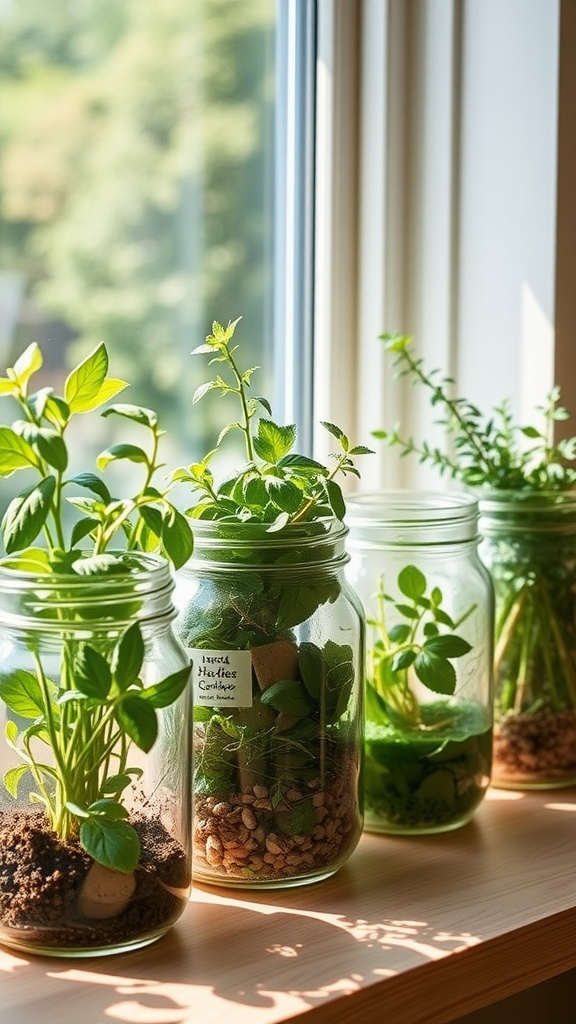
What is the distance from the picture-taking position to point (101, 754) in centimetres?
79

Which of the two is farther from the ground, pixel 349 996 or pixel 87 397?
pixel 87 397

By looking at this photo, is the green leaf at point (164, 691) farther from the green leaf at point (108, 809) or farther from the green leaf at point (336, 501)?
the green leaf at point (336, 501)

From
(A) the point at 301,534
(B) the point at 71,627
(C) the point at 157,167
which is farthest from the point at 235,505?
(C) the point at 157,167

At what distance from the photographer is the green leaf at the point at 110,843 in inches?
29.4

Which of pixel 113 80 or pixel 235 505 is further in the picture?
pixel 113 80

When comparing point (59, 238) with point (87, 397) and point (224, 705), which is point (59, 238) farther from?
point (224, 705)

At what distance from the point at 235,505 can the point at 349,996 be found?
0.34 metres

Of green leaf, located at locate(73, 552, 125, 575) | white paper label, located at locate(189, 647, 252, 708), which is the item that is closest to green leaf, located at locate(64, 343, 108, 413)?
green leaf, located at locate(73, 552, 125, 575)

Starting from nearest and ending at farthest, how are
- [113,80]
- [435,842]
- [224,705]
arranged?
[224,705], [435,842], [113,80]

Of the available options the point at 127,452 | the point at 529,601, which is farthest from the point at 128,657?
the point at 529,601

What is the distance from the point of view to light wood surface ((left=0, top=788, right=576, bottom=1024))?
0.74 m

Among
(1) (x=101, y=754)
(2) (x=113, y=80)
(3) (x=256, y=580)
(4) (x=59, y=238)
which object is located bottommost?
(1) (x=101, y=754)

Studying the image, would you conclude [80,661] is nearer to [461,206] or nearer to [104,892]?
[104,892]

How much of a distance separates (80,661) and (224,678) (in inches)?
5.7
